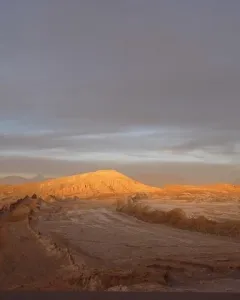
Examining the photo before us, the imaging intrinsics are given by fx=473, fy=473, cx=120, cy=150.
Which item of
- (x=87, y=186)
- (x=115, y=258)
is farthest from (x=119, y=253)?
(x=87, y=186)

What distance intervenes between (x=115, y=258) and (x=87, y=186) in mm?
47050

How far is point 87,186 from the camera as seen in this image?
59.8m

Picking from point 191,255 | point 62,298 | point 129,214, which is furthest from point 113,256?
point 129,214

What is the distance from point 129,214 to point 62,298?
2089 cm

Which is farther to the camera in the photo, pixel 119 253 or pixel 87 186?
pixel 87 186

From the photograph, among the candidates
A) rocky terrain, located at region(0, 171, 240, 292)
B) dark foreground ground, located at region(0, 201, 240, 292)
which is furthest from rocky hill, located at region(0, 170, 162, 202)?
dark foreground ground, located at region(0, 201, 240, 292)

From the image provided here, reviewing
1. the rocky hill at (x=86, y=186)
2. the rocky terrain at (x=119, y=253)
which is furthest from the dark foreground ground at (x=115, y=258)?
the rocky hill at (x=86, y=186)

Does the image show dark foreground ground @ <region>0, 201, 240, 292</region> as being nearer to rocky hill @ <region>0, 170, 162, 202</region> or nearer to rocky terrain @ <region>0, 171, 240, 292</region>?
rocky terrain @ <region>0, 171, 240, 292</region>

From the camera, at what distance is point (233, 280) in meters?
10.1

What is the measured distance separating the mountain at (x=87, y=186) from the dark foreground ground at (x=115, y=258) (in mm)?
35868

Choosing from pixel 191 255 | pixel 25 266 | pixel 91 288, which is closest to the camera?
pixel 91 288

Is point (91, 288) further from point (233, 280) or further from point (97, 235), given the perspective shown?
point (97, 235)

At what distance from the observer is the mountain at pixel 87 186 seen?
5688 cm

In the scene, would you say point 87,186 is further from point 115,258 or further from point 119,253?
point 115,258
